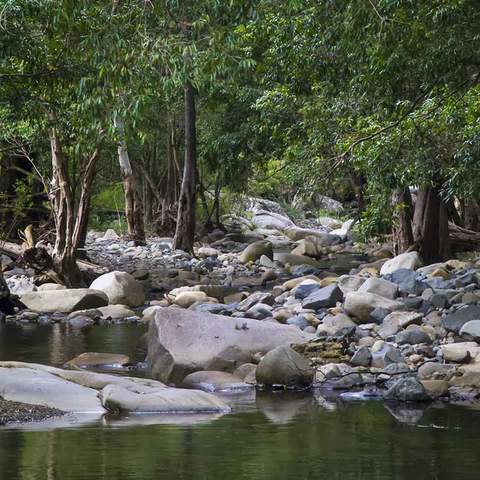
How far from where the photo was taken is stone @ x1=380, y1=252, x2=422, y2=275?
2197 cm

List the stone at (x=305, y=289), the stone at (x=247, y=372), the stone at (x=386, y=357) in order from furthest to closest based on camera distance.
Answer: the stone at (x=305, y=289)
the stone at (x=386, y=357)
the stone at (x=247, y=372)

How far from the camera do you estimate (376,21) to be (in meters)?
10.3

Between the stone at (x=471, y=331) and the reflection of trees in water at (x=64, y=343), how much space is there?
16.9 feet

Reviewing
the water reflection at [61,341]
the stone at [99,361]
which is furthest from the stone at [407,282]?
the stone at [99,361]

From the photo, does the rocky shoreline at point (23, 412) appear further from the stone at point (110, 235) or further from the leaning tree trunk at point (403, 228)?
the stone at point (110, 235)

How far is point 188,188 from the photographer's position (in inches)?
1280

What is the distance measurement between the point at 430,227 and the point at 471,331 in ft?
35.2

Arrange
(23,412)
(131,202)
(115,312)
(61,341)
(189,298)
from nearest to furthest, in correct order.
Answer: (23,412) < (61,341) < (115,312) < (189,298) < (131,202)

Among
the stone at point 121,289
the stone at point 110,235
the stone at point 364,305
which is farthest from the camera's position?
the stone at point 110,235

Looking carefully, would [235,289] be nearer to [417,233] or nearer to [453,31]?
[417,233]

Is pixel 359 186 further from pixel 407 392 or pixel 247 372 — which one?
pixel 407 392

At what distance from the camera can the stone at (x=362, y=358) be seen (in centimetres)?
1260

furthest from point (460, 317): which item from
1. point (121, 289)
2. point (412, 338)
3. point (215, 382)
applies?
point (121, 289)

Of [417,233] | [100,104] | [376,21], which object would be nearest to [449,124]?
[376,21]
